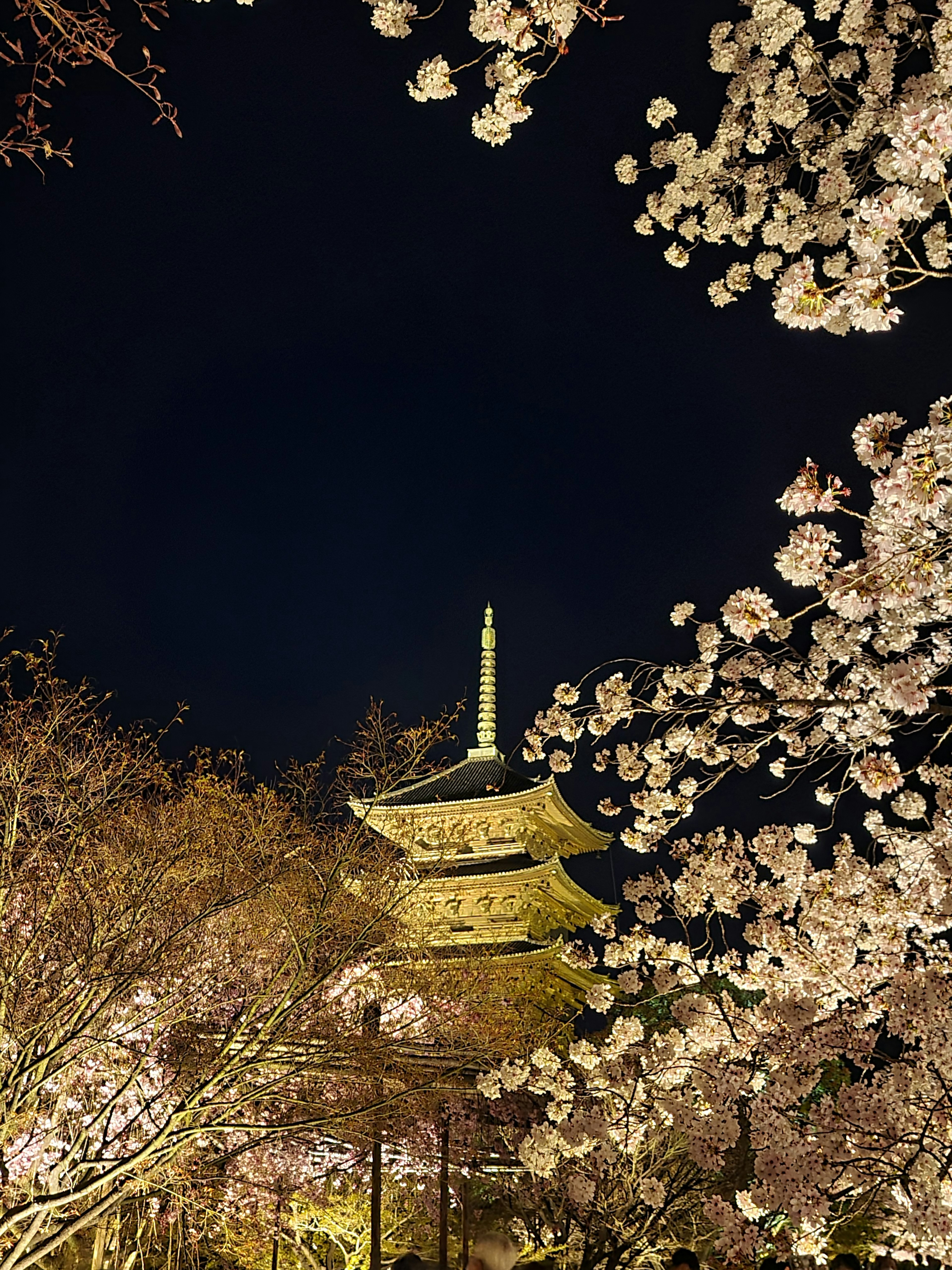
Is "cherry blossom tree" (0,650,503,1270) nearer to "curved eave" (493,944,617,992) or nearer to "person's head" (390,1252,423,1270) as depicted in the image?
"person's head" (390,1252,423,1270)

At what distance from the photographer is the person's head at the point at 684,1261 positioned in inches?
197

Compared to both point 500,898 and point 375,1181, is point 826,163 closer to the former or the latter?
point 375,1181

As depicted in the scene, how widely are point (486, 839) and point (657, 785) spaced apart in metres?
22.3

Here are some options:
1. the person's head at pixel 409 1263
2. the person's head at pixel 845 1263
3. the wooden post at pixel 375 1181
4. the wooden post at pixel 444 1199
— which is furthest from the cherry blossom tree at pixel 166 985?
the person's head at pixel 845 1263

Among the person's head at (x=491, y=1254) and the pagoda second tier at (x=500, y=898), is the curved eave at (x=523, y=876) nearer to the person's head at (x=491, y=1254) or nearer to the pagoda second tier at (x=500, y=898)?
the pagoda second tier at (x=500, y=898)

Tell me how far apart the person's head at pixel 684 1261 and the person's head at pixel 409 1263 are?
1.67 metres

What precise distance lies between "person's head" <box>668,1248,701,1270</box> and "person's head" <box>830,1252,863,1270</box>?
994 mm

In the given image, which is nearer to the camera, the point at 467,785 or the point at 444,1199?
the point at 444,1199

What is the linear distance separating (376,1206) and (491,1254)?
517cm

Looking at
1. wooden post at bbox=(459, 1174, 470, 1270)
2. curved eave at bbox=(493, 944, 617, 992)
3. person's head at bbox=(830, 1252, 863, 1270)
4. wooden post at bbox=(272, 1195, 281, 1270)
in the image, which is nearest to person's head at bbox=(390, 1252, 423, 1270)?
person's head at bbox=(830, 1252, 863, 1270)

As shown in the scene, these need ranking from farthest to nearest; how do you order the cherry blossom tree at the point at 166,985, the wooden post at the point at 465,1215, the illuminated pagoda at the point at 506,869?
the illuminated pagoda at the point at 506,869, the wooden post at the point at 465,1215, the cherry blossom tree at the point at 166,985

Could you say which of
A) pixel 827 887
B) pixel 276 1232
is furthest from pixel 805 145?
pixel 276 1232

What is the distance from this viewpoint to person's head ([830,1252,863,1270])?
5535mm

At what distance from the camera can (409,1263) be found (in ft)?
12.9
